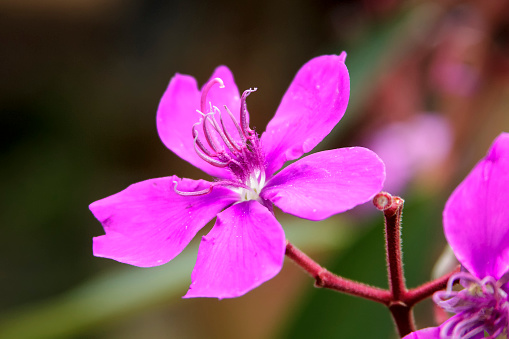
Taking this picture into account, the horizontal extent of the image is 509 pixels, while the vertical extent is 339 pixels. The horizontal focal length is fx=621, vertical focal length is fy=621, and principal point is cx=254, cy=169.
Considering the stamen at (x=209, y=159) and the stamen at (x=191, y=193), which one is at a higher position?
the stamen at (x=209, y=159)

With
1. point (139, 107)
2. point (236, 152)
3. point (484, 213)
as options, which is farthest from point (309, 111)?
point (139, 107)

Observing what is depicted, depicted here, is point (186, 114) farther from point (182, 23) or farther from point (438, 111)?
point (182, 23)

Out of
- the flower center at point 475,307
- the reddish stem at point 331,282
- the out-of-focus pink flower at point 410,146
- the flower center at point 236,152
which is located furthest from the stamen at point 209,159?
the out-of-focus pink flower at point 410,146

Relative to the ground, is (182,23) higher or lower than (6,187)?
higher

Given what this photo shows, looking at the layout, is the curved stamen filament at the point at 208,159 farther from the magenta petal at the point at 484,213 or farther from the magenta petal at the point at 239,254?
the magenta petal at the point at 484,213

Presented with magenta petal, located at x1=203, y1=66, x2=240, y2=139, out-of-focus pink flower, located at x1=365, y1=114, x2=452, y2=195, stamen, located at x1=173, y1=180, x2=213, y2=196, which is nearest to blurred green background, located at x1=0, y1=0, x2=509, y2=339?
out-of-focus pink flower, located at x1=365, y1=114, x2=452, y2=195

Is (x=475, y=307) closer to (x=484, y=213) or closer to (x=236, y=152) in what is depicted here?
(x=484, y=213)

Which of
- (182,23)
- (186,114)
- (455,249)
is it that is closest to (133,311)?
(186,114)

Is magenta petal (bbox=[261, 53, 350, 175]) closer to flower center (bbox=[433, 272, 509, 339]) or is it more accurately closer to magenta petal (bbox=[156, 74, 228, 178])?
magenta petal (bbox=[156, 74, 228, 178])
